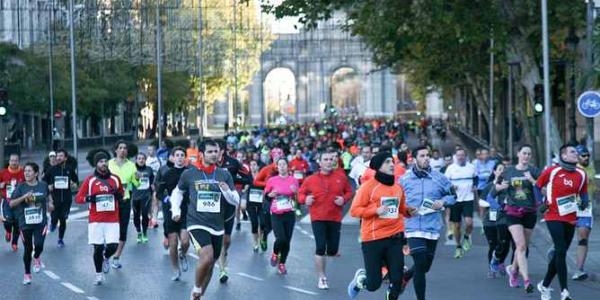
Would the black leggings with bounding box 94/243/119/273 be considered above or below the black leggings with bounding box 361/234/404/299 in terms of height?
below

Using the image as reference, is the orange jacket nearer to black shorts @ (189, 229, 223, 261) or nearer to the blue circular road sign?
black shorts @ (189, 229, 223, 261)

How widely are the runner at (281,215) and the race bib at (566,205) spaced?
13.8 ft

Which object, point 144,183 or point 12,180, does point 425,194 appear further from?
point 144,183

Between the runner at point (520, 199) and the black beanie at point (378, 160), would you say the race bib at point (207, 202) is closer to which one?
the black beanie at point (378, 160)

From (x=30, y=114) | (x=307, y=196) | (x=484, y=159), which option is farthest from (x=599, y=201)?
(x=30, y=114)

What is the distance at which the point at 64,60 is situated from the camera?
232 ft

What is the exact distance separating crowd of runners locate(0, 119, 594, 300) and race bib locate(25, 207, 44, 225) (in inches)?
0.5

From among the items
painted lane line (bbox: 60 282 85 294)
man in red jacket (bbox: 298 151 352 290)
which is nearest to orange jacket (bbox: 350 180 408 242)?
man in red jacket (bbox: 298 151 352 290)

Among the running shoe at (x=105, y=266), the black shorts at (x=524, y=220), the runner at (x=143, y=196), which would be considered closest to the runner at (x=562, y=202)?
the black shorts at (x=524, y=220)

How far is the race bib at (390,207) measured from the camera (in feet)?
40.7

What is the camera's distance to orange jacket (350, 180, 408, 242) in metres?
12.4

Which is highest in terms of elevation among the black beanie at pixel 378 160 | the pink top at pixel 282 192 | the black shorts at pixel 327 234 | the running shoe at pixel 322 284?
the black beanie at pixel 378 160

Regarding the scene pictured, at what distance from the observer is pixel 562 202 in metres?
14.5

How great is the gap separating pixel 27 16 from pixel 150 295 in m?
56.4
